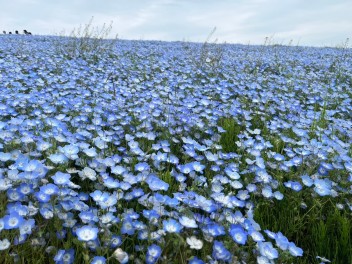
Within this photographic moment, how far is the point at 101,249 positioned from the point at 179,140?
1.89 m

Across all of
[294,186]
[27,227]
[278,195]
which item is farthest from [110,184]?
[294,186]

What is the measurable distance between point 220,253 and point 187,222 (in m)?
0.24

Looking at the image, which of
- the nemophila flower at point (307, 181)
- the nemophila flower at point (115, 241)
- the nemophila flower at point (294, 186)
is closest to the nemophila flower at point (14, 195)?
the nemophila flower at point (115, 241)

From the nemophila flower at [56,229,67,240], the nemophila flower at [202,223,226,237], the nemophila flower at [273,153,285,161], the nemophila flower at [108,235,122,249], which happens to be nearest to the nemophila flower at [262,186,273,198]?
the nemophila flower at [273,153,285,161]

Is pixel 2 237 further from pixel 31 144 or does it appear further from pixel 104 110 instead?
pixel 104 110

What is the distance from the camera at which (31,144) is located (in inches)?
116

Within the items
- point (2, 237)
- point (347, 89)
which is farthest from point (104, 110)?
point (347, 89)

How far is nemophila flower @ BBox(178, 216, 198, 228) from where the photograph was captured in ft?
6.40

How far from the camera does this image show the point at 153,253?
5.95 feet

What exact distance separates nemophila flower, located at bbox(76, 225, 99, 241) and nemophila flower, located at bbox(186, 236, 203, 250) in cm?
47

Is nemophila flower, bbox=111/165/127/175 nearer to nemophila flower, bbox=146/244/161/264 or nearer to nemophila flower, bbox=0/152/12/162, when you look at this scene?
nemophila flower, bbox=0/152/12/162

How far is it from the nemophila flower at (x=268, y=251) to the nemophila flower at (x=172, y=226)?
43 cm

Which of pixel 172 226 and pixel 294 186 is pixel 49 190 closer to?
pixel 172 226

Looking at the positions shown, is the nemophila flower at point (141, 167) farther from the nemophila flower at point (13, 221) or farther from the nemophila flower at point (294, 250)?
the nemophila flower at point (294, 250)
